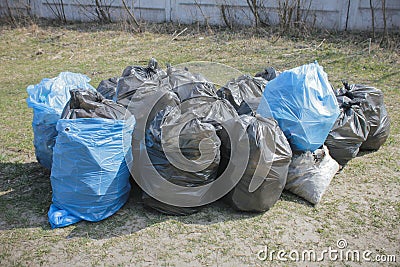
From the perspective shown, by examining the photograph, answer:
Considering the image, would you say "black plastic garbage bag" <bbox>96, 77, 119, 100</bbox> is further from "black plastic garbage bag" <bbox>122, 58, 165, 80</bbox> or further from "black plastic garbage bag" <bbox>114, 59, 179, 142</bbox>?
"black plastic garbage bag" <bbox>114, 59, 179, 142</bbox>

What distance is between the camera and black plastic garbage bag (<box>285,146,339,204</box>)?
3318 millimetres

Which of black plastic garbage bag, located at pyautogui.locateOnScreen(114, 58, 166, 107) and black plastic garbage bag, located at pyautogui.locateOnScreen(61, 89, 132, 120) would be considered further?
black plastic garbage bag, located at pyautogui.locateOnScreen(114, 58, 166, 107)

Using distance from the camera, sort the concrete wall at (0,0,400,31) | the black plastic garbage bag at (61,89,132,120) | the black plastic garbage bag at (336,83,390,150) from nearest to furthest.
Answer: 1. the black plastic garbage bag at (61,89,132,120)
2. the black plastic garbage bag at (336,83,390,150)
3. the concrete wall at (0,0,400,31)

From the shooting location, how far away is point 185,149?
2938mm

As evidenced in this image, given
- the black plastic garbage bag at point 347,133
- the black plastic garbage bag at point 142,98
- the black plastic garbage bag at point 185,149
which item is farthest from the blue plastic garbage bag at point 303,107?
the black plastic garbage bag at point 142,98

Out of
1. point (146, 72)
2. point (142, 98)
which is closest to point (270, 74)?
point (146, 72)

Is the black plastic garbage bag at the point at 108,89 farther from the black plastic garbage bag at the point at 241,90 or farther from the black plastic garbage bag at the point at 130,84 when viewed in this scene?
the black plastic garbage bag at the point at 241,90

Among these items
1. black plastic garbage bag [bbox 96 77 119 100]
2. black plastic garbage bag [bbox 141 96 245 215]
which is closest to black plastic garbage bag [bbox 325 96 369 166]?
black plastic garbage bag [bbox 141 96 245 215]

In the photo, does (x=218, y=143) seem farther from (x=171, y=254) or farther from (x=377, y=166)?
(x=377, y=166)

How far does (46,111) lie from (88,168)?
0.86 m

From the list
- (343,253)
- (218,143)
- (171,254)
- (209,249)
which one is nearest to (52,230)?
(171,254)

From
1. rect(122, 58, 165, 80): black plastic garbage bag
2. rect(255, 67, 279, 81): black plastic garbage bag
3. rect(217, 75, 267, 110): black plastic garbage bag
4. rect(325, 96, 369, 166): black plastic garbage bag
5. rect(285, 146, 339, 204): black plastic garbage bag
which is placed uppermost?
rect(122, 58, 165, 80): black plastic garbage bag

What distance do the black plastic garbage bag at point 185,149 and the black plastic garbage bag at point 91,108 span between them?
0.91ft

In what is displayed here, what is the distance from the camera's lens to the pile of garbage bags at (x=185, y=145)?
2959mm
